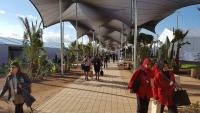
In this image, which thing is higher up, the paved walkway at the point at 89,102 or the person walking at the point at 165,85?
the person walking at the point at 165,85

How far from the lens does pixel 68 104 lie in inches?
520

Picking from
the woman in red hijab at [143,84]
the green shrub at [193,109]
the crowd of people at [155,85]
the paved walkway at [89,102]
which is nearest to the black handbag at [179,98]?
the crowd of people at [155,85]

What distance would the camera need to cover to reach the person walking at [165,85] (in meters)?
8.66

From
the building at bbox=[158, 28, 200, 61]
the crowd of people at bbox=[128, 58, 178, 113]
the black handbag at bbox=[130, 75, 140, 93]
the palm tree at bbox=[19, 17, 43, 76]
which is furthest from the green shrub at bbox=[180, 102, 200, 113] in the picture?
the building at bbox=[158, 28, 200, 61]

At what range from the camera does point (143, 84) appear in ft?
30.0

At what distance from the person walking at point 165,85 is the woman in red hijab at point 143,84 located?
1.28 ft

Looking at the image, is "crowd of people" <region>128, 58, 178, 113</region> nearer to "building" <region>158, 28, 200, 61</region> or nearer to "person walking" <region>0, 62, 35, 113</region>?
"person walking" <region>0, 62, 35, 113</region>

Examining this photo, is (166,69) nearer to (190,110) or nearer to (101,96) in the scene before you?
(190,110)

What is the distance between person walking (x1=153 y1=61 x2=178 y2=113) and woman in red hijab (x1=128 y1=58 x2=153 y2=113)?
0.39 meters

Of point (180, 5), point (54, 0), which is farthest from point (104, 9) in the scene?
point (180, 5)

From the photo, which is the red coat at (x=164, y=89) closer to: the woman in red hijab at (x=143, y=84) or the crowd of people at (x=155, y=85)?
the crowd of people at (x=155, y=85)

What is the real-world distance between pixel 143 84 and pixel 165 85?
60 centimetres

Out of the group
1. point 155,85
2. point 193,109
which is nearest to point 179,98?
point 155,85

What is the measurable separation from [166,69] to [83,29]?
62.0 m
